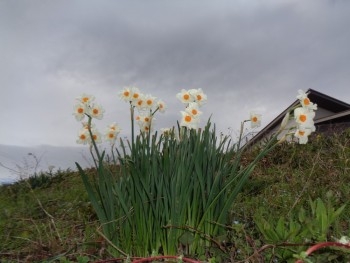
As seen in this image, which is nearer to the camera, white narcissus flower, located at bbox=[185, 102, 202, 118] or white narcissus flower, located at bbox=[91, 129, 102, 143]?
white narcissus flower, located at bbox=[185, 102, 202, 118]

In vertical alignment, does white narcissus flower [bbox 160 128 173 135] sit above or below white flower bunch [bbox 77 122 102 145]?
above

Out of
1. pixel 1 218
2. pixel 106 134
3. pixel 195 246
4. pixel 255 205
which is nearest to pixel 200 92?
pixel 106 134

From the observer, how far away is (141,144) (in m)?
2.72

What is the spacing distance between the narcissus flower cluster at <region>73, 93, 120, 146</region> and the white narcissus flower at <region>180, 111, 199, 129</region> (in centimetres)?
53

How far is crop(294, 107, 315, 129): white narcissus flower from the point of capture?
2.37 m

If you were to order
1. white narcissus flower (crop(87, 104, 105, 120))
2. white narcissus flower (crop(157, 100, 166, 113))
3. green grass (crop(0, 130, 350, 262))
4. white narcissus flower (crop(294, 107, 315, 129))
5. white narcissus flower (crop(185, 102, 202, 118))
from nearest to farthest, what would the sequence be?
white narcissus flower (crop(294, 107, 315, 129)) → green grass (crop(0, 130, 350, 262)) → white narcissus flower (crop(185, 102, 202, 118)) → white narcissus flower (crop(87, 104, 105, 120)) → white narcissus flower (crop(157, 100, 166, 113))

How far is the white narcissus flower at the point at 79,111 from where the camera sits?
269 centimetres

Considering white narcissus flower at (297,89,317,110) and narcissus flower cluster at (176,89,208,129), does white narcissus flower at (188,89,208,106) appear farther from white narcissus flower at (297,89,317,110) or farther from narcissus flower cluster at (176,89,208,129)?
white narcissus flower at (297,89,317,110)

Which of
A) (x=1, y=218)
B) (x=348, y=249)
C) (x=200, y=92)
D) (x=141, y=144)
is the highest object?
(x=200, y=92)

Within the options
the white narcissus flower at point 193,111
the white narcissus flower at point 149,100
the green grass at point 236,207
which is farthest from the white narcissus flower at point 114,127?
the white narcissus flower at point 193,111

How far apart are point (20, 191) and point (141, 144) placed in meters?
6.60

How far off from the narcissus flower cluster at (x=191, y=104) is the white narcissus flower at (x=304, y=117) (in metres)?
0.63

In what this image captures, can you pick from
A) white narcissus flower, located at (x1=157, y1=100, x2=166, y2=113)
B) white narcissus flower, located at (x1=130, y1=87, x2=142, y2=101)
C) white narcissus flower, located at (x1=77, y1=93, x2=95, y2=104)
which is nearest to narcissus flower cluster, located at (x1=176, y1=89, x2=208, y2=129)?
white narcissus flower, located at (x1=157, y1=100, x2=166, y2=113)

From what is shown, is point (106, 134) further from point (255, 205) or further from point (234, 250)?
point (255, 205)
